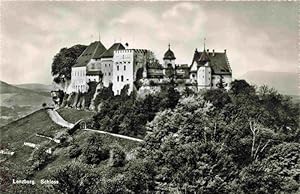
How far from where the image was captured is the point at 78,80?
118 feet

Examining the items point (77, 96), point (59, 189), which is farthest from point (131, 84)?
point (59, 189)

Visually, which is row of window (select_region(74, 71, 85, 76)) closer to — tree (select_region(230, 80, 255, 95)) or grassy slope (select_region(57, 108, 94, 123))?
grassy slope (select_region(57, 108, 94, 123))

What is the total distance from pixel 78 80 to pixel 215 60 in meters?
10.1

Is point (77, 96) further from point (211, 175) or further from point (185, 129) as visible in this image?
point (211, 175)

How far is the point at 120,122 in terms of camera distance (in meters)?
29.5

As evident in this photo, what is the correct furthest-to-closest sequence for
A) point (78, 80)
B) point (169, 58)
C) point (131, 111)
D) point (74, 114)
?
point (78, 80), point (74, 114), point (169, 58), point (131, 111)

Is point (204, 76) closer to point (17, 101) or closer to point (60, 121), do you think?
point (60, 121)

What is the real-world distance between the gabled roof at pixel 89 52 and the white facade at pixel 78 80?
1.16ft

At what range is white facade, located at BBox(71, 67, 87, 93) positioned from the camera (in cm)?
3506

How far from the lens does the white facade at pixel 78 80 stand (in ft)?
115

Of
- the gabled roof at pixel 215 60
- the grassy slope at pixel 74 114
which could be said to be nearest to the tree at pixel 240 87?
the gabled roof at pixel 215 60

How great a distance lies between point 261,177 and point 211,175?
213 centimetres

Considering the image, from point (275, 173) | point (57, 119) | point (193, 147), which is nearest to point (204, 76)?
point (193, 147)

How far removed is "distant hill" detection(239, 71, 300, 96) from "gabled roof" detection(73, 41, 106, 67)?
1049 cm
